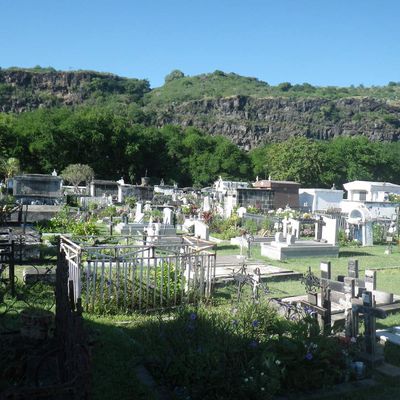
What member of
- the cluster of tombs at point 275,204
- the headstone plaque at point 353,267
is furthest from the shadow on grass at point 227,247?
the headstone plaque at point 353,267

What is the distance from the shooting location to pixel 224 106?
127438 millimetres

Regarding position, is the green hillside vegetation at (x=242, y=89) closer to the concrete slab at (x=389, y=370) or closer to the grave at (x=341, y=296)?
the grave at (x=341, y=296)

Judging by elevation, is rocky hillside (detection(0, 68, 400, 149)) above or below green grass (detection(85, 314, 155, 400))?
above

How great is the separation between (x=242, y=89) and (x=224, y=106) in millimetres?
31486

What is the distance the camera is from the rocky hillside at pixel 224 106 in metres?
113

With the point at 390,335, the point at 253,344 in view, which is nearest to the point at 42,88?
the point at 390,335

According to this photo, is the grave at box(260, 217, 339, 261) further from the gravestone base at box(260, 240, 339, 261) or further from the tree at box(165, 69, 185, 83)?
the tree at box(165, 69, 185, 83)

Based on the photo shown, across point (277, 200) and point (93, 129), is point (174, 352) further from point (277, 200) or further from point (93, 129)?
point (93, 129)

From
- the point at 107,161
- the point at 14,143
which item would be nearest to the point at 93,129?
the point at 107,161

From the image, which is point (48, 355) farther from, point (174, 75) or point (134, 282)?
point (174, 75)

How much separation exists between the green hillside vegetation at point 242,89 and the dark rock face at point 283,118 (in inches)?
392

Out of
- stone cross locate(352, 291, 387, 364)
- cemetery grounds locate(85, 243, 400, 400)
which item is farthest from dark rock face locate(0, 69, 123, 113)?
stone cross locate(352, 291, 387, 364)

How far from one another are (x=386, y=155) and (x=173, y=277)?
7054 cm

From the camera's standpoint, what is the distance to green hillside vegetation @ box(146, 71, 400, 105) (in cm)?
14575
